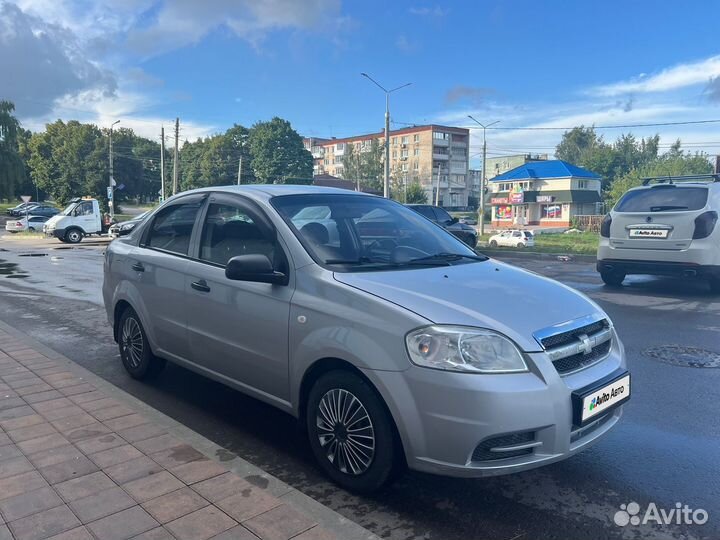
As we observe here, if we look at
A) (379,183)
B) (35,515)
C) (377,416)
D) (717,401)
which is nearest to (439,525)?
(377,416)

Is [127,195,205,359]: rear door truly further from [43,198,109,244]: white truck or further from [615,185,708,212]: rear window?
[43,198,109,244]: white truck

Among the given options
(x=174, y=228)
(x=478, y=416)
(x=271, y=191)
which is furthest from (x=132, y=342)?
(x=478, y=416)

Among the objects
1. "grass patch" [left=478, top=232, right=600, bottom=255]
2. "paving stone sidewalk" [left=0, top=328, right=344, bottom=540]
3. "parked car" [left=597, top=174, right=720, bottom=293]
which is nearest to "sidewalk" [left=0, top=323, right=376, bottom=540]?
"paving stone sidewalk" [left=0, top=328, right=344, bottom=540]

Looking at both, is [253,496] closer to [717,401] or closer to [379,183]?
[717,401]

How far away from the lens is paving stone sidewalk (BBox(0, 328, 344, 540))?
2637mm

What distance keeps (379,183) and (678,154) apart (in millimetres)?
49757

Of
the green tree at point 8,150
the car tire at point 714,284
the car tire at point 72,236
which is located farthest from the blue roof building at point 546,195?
the car tire at point 714,284

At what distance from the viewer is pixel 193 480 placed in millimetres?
3086

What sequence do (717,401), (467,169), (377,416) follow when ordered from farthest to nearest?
(467,169) < (717,401) < (377,416)

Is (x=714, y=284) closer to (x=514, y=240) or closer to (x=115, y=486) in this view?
(x=115, y=486)

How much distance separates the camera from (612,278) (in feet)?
35.7

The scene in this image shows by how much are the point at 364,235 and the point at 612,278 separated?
27.4 feet

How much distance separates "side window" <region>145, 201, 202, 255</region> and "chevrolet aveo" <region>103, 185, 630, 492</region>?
0.08 ft

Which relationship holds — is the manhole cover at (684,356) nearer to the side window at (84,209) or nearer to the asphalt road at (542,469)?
the asphalt road at (542,469)
